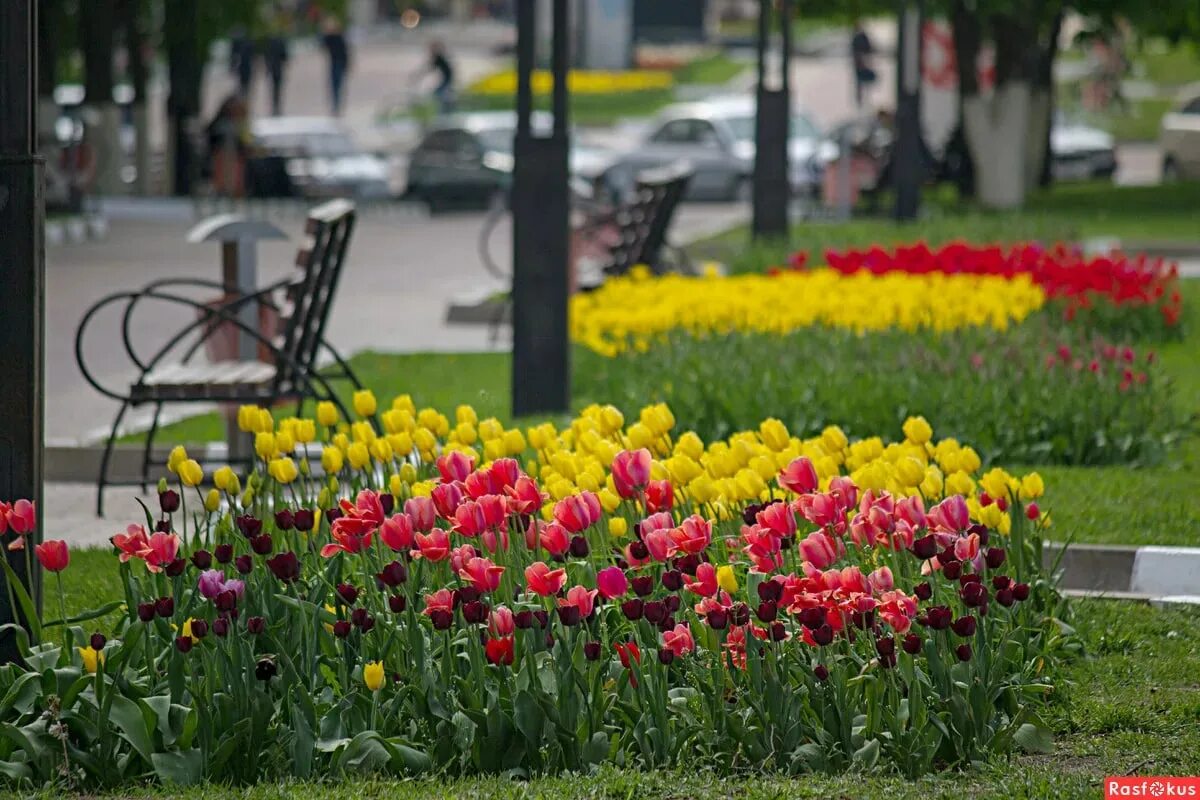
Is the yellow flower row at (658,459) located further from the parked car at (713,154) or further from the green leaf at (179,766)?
the parked car at (713,154)

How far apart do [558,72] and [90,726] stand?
243 inches

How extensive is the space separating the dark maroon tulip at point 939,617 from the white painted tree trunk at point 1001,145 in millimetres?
25439

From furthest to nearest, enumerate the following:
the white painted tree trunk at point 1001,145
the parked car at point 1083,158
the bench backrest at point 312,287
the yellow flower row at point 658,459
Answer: the parked car at point 1083,158, the white painted tree trunk at point 1001,145, the bench backrest at point 312,287, the yellow flower row at point 658,459

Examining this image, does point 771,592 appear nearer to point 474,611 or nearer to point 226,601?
point 474,611

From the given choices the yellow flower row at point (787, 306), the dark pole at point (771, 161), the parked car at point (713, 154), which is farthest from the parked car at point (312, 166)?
the yellow flower row at point (787, 306)

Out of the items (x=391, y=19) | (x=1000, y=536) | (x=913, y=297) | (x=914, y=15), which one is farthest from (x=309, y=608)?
(x=391, y=19)

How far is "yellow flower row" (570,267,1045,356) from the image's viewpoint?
1173cm

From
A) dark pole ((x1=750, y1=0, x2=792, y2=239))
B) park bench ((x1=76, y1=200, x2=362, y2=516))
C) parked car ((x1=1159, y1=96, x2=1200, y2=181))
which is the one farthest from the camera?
parked car ((x1=1159, y1=96, x2=1200, y2=181))

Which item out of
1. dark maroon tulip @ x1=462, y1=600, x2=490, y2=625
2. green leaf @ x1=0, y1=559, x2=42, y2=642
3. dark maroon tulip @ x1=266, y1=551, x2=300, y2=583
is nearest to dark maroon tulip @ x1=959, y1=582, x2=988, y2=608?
dark maroon tulip @ x1=462, y1=600, x2=490, y2=625

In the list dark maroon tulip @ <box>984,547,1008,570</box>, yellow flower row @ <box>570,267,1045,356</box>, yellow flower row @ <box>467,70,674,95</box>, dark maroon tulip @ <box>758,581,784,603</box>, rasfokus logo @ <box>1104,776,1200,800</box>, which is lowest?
yellow flower row @ <box>467,70,674,95</box>

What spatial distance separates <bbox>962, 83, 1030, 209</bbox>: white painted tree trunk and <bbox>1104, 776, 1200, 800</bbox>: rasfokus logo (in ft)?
83.4

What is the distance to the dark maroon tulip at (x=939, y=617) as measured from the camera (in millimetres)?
4984

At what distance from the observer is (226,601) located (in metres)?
5.05

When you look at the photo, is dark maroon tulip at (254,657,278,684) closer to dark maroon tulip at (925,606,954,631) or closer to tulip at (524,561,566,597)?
tulip at (524,561,566,597)
